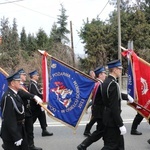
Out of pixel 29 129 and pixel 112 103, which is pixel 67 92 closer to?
pixel 29 129

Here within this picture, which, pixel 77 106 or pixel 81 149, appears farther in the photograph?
pixel 77 106

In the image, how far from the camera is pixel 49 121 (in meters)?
9.13

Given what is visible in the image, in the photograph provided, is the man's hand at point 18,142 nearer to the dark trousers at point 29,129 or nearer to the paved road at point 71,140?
the dark trousers at point 29,129

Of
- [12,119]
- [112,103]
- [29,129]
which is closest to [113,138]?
[112,103]

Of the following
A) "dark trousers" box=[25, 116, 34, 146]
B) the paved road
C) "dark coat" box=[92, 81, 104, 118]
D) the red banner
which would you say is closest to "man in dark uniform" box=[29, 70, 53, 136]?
the paved road

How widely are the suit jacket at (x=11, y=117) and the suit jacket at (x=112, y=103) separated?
1.29 meters

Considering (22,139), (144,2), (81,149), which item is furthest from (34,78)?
(144,2)

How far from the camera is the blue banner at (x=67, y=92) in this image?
20.9 ft

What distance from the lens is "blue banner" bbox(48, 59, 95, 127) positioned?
251 inches

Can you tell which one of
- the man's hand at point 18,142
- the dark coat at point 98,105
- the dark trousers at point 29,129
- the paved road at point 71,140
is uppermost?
the dark coat at point 98,105

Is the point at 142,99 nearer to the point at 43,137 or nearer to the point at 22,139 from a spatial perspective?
the point at 43,137

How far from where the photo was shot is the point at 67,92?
6406mm

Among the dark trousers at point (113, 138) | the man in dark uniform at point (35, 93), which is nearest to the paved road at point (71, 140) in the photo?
the man in dark uniform at point (35, 93)

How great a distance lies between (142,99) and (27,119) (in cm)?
248
